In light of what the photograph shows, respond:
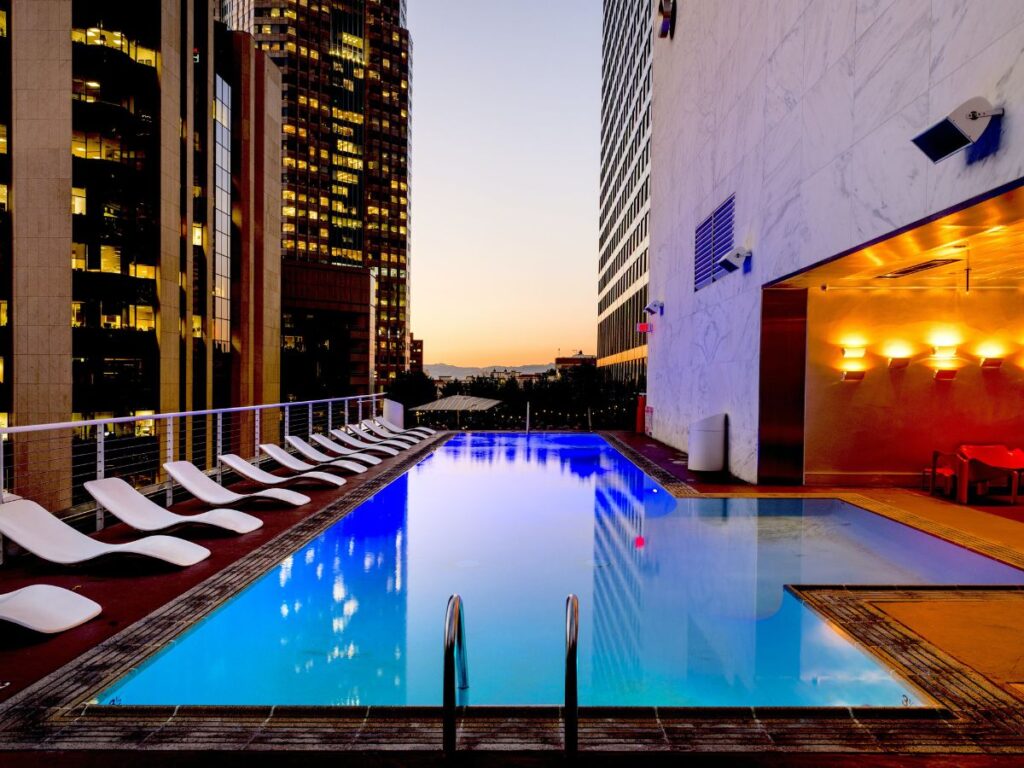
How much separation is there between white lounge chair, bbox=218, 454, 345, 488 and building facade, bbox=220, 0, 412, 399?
80169 mm

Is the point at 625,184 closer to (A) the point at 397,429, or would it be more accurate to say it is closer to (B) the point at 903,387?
(A) the point at 397,429

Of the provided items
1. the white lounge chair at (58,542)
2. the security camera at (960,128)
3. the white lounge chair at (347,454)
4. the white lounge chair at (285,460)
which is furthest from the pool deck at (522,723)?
the white lounge chair at (347,454)

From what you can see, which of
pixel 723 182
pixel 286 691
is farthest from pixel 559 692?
pixel 723 182

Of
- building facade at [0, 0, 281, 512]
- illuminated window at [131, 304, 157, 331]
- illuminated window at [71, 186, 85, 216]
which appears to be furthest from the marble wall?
illuminated window at [71, 186, 85, 216]

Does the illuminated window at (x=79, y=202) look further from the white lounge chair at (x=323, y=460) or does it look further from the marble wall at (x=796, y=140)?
the marble wall at (x=796, y=140)

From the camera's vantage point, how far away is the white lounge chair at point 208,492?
22.2 ft

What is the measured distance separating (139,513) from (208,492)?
3.84 ft

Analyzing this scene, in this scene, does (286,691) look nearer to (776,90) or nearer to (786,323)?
(786,323)

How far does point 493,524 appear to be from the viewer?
697cm

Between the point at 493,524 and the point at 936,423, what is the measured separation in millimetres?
6723

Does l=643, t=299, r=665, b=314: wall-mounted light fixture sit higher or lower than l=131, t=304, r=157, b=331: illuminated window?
lower

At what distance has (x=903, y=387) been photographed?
9.14 meters

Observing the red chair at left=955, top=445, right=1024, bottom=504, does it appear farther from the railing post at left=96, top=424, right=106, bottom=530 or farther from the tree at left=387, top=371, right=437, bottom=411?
the tree at left=387, top=371, right=437, bottom=411

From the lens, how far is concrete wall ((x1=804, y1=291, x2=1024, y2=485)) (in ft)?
29.6
